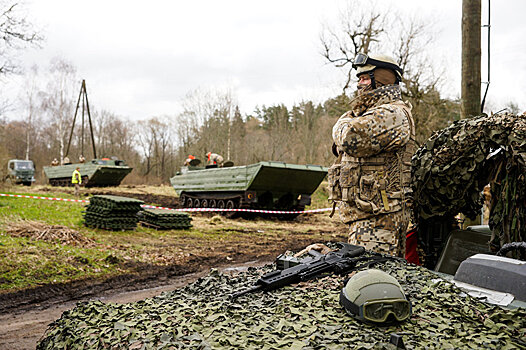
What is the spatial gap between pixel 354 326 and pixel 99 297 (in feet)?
16.0

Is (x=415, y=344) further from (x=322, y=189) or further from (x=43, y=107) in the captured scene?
(x=43, y=107)

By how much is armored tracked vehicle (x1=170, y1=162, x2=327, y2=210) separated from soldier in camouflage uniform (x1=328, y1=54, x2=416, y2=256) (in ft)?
33.9

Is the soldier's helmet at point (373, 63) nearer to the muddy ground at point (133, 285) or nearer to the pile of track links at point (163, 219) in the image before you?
the muddy ground at point (133, 285)

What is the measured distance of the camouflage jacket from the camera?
10.1 feet

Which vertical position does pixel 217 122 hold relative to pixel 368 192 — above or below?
above

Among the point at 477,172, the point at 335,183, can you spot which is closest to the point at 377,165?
the point at 335,183

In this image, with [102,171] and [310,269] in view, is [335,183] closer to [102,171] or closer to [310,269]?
[310,269]

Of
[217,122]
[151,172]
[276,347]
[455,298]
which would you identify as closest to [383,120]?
[455,298]

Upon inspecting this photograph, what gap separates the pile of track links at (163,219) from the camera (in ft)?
36.3

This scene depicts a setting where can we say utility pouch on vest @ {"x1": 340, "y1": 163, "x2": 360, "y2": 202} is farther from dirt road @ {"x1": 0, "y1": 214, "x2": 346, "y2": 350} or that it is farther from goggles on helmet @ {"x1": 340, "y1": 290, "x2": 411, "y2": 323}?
dirt road @ {"x1": 0, "y1": 214, "x2": 346, "y2": 350}

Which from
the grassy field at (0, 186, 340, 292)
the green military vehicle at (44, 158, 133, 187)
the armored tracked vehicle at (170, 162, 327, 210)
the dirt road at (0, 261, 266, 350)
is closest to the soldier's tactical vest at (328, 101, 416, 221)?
the dirt road at (0, 261, 266, 350)

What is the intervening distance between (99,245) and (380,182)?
627cm

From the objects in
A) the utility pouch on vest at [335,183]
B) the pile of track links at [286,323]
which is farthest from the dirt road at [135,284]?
the utility pouch on vest at [335,183]

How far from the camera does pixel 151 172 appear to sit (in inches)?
1526
